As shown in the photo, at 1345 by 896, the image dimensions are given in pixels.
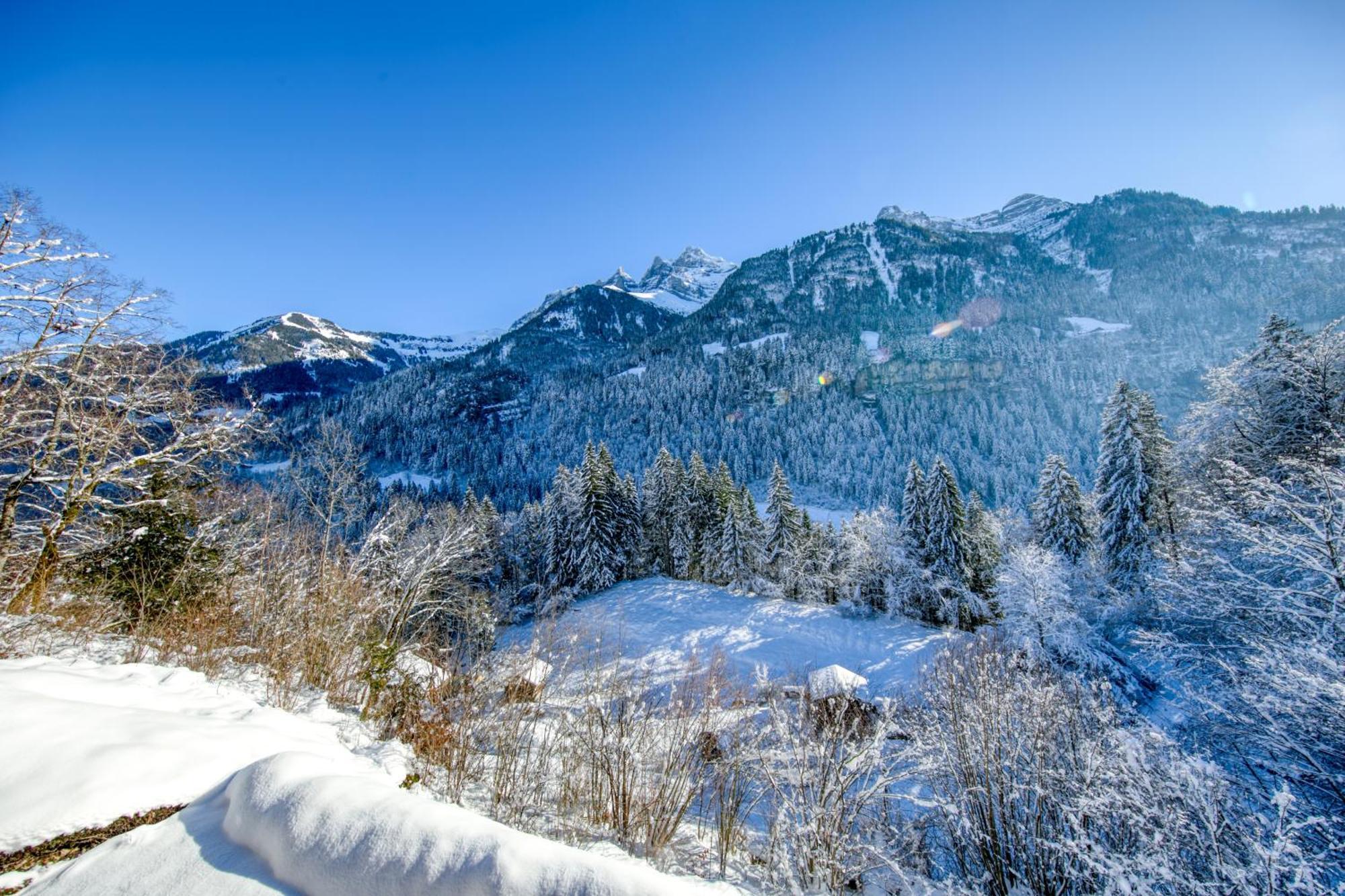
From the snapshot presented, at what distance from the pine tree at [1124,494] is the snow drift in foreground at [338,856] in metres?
29.2

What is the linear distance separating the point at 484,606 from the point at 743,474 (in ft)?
310

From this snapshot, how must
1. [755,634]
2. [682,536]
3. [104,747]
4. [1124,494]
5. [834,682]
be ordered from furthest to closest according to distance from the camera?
[682,536] → [755,634] → [1124,494] → [834,682] → [104,747]

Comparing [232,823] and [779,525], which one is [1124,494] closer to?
[779,525]

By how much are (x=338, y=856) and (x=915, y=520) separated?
34.2 meters

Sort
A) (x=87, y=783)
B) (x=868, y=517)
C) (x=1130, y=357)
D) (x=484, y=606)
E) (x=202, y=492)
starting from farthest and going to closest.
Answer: (x=1130, y=357) < (x=868, y=517) < (x=484, y=606) < (x=202, y=492) < (x=87, y=783)

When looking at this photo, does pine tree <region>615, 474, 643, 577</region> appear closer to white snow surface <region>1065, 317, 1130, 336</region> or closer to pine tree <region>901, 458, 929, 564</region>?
pine tree <region>901, 458, 929, 564</region>

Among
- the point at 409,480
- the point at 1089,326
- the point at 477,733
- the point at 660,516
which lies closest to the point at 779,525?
the point at 660,516

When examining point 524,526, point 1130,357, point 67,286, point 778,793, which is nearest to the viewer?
point 778,793

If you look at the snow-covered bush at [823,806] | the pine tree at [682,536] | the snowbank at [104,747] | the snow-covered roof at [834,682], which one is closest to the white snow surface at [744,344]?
the pine tree at [682,536]

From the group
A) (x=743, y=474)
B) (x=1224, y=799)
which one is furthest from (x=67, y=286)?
(x=743, y=474)

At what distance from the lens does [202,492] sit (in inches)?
429

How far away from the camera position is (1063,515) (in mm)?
28531

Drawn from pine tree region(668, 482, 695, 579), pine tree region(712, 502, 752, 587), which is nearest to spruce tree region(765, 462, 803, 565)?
pine tree region(712, 502, 752, 587)

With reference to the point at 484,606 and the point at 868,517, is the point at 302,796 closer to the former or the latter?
the point at 484,606
